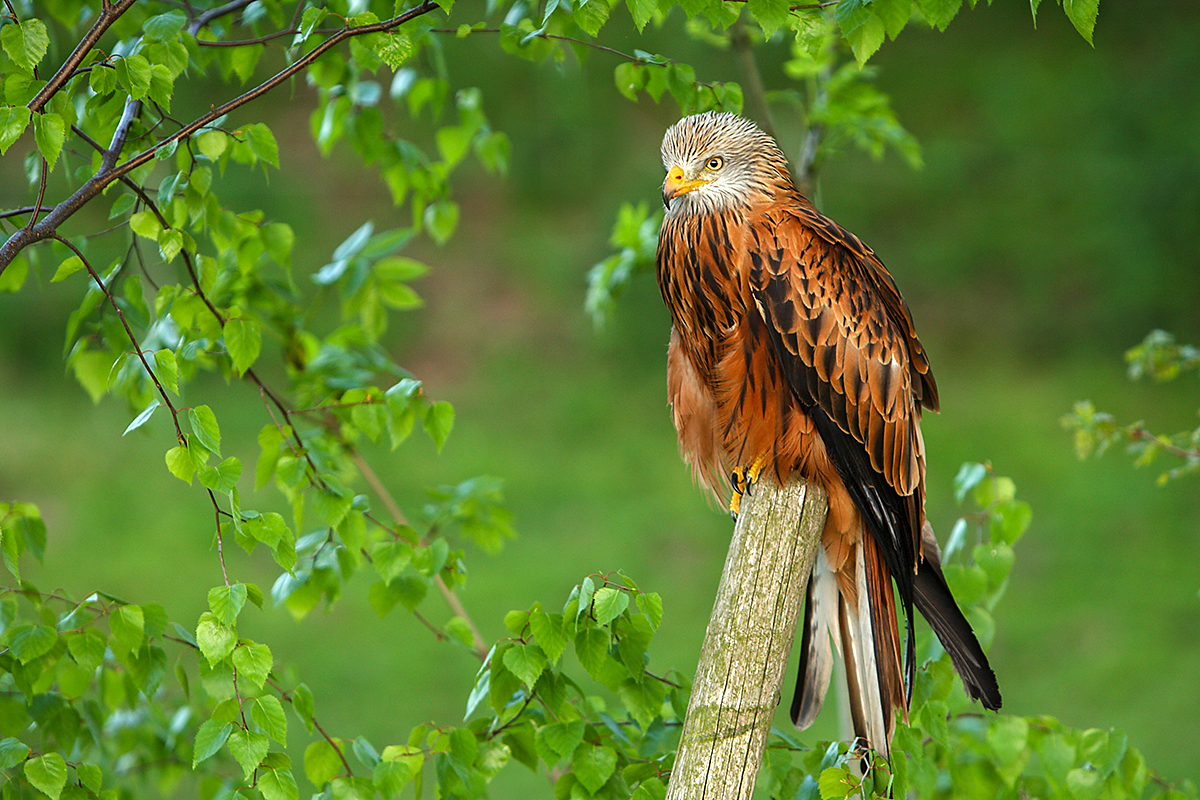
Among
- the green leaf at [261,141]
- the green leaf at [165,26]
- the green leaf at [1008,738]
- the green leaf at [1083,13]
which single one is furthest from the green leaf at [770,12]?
the green leaf at [1008,738]

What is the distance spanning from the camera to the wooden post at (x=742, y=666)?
1.39m

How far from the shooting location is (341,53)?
1975 mm

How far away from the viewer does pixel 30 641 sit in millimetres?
1329

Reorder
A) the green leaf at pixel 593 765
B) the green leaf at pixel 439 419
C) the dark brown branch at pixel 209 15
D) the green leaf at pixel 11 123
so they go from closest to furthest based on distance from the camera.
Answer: the green leaf at pixel 11 123
the green leaf at pixel 593 765
the green leaf at pixel 439 419
the dark brown branch at pixel 209 15

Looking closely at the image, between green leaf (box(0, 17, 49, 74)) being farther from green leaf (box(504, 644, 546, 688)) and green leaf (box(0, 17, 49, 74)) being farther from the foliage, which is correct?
the foliage

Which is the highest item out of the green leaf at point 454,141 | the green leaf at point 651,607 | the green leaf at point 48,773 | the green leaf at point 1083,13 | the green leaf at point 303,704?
the green leaf at point 454,141

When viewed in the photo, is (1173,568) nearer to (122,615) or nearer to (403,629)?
(403,629)

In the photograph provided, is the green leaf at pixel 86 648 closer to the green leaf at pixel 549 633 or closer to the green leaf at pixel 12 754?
the green leaf at pixel 12 754

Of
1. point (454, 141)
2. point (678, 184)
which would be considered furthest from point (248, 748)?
→ point (454, 141)

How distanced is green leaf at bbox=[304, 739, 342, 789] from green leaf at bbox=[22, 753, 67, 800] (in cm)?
31

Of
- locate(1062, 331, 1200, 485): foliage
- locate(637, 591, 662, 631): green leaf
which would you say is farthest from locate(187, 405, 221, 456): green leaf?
locate(1062, 331, 1200, 485): foliage

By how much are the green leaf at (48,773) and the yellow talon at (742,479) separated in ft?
3.43

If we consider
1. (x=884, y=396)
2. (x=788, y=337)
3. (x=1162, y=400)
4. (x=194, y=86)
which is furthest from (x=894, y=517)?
(x=194, y=86)

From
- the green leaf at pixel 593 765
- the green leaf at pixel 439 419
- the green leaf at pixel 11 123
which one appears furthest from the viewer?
the green leaf at pixel 439 419
